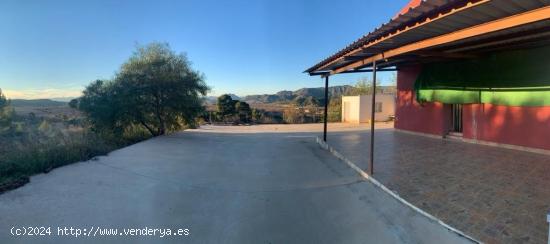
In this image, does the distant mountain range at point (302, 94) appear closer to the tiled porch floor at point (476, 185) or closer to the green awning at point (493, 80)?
the green awning at point (493, 80)

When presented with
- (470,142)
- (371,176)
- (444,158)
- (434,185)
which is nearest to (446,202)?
(434,185)

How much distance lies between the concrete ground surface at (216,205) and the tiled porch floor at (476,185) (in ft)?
1.47

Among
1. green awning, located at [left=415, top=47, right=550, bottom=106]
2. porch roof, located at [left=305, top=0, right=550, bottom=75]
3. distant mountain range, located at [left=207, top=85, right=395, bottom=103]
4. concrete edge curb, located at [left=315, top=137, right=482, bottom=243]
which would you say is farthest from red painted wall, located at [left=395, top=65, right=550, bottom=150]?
distant mountain range, located at [left=207, top=85, right=395, bottom=103]

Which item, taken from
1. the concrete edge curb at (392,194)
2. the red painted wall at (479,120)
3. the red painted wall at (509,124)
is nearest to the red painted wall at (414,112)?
the red painted wall at (479,120)

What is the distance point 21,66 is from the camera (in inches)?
479

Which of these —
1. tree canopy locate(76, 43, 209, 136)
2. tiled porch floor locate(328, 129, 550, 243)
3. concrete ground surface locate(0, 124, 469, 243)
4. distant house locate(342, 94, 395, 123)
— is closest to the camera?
tiled porch floor locate(328, 129, 550, 243)

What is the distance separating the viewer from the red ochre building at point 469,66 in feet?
12.2

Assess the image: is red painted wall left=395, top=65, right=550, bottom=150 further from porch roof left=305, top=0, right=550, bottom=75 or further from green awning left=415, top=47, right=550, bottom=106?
porch roof left=305, top=0, right=550, bottom=75

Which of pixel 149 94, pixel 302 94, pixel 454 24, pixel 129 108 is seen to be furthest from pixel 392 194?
pixel 302 94

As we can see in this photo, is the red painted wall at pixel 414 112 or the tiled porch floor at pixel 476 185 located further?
the red painted wall at pixel 414 112

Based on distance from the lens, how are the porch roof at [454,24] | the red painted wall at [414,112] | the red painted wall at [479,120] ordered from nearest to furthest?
the porch roof at [454,24] → the red painted wall at [479,120] → the red painted wall at [414,112]

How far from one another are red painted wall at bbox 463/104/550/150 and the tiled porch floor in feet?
1.79

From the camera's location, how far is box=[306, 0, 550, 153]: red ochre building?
3.72m

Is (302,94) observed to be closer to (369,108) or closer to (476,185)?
(369,108)
